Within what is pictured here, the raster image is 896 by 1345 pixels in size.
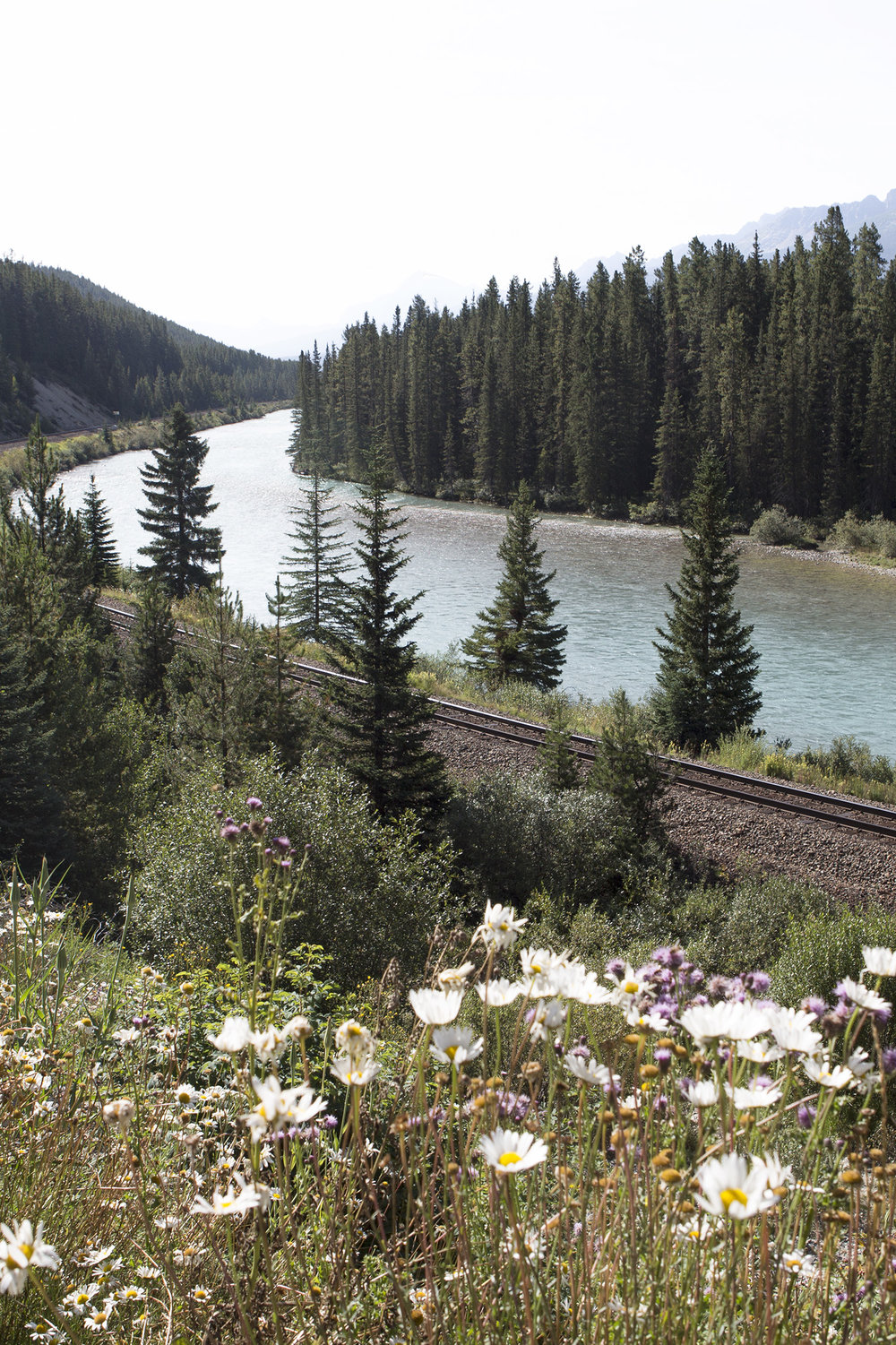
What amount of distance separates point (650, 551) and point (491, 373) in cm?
2907

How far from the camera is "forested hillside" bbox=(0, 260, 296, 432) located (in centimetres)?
10406

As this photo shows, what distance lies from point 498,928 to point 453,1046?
30 centimetres

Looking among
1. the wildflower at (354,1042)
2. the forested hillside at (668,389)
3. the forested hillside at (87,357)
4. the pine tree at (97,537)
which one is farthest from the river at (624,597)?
the forested hillside at (87,357)

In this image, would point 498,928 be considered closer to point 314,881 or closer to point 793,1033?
point 793,1033

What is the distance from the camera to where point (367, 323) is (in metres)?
94.4

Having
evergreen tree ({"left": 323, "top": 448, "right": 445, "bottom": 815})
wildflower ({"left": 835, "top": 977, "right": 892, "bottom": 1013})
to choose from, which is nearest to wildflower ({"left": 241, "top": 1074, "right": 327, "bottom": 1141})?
wildflower ({"left": 835, "top": 977, "right": 892, "bottom": 1013})

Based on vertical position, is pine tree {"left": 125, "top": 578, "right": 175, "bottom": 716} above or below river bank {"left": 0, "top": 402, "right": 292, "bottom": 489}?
below

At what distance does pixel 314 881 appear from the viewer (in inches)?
332

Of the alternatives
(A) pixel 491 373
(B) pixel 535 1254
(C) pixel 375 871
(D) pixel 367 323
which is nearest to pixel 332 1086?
(B) pixel 535 1254

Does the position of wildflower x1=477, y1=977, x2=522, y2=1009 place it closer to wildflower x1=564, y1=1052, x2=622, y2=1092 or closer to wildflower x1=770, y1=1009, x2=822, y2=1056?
wildflower x1=564, y1=1052, x2=622, y2=1092

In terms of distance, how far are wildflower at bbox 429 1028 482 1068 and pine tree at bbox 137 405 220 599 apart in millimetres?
32785

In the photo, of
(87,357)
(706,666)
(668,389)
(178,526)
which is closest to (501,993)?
(706,666)

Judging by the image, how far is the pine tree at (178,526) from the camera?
33219 millimetres

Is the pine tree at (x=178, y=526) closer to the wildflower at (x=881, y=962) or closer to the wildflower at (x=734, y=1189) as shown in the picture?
the wildflower at (x=881, y=962)
